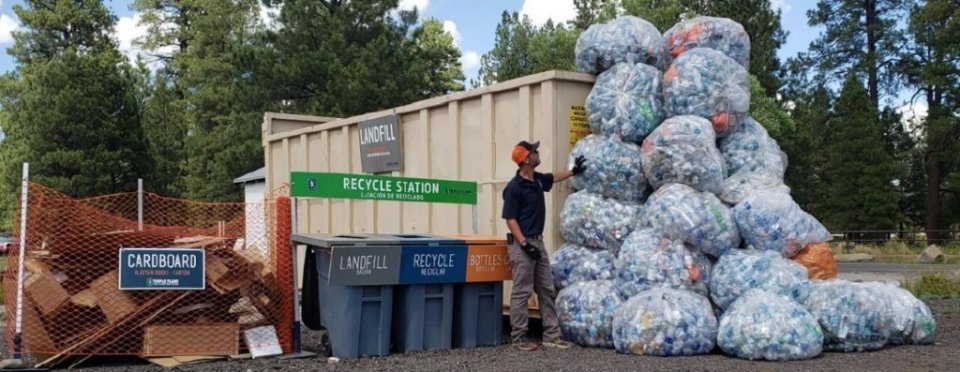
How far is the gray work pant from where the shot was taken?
25.7ft

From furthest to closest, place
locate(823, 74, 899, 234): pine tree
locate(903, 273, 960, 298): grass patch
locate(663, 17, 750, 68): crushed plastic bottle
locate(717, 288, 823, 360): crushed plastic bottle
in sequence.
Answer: locate(823, 74, 899, 234): pine tree
locate(903, 273, 960, 298): grass patch
locate(663, 17, 750, 68): crushed plastic bottle
locate(717, 288, 823, 360): crushed plastic bottle

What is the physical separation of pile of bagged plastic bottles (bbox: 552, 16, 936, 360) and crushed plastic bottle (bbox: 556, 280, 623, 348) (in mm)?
11

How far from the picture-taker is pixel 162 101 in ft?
138

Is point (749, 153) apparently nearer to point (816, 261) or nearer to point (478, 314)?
point (816, 261)

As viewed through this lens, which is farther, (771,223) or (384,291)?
(771,223)

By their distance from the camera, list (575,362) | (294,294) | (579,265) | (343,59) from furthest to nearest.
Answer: (343,59)
(579,265)
(294,294)
(575,362)

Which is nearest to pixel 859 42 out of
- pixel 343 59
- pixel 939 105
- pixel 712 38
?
pixel 939 105

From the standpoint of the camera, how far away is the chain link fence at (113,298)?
7.21 m

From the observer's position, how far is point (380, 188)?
8602 millimetres

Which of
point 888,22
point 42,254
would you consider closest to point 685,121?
point 42,254

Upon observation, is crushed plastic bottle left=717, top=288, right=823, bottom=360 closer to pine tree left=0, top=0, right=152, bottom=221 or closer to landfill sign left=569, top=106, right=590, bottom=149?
landfill sign left=569, top=106, right=590, bottom=149

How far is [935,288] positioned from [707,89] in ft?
20.3

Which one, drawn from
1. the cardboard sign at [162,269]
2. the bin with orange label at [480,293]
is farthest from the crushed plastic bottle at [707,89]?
the cardboard sign at [162,269]

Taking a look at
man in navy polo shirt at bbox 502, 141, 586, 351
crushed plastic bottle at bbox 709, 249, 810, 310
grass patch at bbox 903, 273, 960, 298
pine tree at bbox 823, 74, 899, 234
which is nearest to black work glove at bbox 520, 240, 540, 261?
man in navy polo shirt at bbox 502, 141, 586, 351
